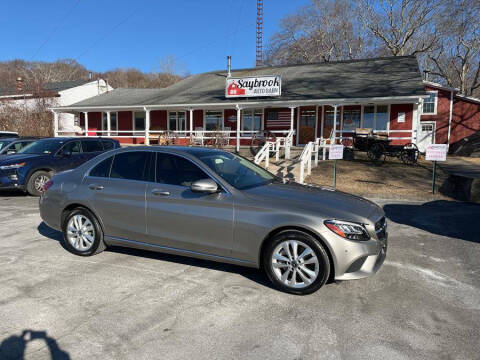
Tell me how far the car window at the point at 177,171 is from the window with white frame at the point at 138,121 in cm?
2290

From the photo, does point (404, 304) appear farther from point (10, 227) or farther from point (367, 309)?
point (10, 227)

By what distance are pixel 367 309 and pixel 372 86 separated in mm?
17340

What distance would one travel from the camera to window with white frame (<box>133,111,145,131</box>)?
87.2 feet

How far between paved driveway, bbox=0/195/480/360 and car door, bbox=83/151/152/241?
50 cm

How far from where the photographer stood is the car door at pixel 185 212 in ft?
13.7

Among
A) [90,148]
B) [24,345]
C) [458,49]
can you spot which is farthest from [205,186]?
[458,49]

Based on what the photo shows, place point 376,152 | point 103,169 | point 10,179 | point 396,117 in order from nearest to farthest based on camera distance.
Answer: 1. point 103,169
2. point 10,179
3. point 376,152
4. point 396,117

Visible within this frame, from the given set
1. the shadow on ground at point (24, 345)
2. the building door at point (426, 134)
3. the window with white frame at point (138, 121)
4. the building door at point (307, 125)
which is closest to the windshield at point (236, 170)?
the shadow on ground at point (24, 345)

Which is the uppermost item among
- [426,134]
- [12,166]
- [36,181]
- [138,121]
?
[138,121]

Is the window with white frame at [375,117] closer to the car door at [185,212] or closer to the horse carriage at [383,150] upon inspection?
the horse carriage at [383,150]

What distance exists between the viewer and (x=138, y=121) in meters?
26.8

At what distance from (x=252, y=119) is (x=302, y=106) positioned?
3424 mm

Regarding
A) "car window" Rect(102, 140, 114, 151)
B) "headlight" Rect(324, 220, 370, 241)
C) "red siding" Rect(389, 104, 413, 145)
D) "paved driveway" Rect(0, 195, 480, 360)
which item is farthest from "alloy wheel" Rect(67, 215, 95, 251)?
"red siding" Rect(389, 104, 413, 145)

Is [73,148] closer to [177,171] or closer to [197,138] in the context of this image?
[177,171]
